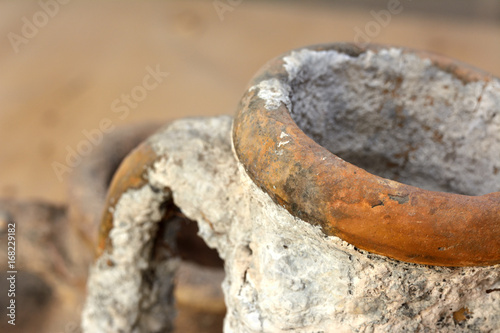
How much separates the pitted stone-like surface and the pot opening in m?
0.31

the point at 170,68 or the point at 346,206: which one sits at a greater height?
the point at 170,68

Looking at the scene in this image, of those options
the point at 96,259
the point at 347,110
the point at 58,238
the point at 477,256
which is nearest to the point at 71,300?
the point at 58,238

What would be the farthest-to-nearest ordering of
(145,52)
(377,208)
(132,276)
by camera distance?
1. (145,52)
2. (132,276)
3. (377,208)

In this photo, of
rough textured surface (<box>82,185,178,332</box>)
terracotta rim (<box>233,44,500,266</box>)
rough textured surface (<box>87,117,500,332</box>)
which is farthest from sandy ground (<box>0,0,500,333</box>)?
terracotta rim (<box>233,44,500,266</box>)

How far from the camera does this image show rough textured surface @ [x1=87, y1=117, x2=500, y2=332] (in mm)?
820

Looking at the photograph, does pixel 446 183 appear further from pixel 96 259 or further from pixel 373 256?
pixel 96 259

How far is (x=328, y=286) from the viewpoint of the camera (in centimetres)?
86

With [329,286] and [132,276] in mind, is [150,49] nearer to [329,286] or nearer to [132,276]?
[132,276]

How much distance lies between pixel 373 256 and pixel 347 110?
0.52 meters

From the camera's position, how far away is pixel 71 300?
7.86 feet

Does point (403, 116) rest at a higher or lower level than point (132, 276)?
higher

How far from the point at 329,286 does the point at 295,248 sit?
0.08m

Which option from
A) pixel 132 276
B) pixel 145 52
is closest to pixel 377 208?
pixel 132 276

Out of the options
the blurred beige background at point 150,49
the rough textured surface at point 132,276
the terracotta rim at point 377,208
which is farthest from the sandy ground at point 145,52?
the terracotta rim at point 377,208
